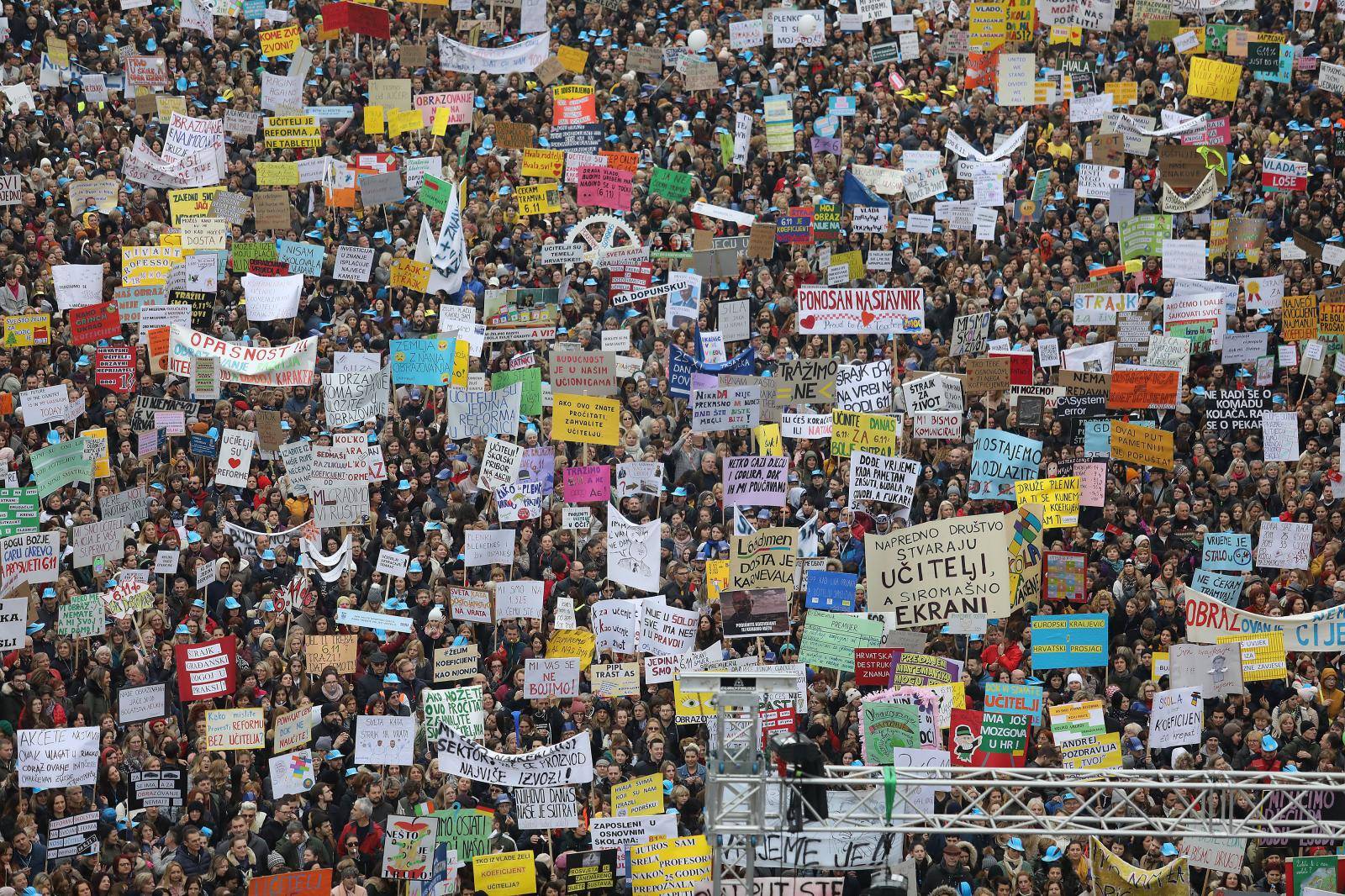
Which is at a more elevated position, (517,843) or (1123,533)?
(1123,533)

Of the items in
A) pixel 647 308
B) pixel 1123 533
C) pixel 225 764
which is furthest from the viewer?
pixel 647 308

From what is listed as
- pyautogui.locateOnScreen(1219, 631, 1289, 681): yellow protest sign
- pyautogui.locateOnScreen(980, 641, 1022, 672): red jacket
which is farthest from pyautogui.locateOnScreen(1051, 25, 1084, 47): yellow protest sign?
pyautogui.locateOnScreen(1219, 631, 1289, 681): yellow protest sign

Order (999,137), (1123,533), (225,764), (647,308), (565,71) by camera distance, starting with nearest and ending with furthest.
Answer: (225,764)
(1123,533)
(647,308)
(999,137)
(565,71)

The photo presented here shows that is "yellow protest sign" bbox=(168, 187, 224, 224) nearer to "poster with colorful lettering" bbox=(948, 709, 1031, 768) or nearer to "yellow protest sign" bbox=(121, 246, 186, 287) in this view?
"yellow protest sign" bbox=(121, 246, 186, 287)

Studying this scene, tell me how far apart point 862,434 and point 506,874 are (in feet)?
17.4

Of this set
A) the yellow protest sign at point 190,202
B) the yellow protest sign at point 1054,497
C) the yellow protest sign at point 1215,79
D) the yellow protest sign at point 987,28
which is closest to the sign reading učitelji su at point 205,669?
the yellow protest sign at point 1054,497

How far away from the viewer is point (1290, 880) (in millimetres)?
13766

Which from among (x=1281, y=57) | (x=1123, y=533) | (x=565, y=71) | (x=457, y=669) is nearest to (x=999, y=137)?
(x=1281, y=57)

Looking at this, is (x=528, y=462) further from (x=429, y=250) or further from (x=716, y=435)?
(x=429, y=250)

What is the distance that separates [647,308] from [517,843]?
686 cm

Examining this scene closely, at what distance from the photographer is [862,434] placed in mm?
17719

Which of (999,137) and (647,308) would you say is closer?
(647,308)

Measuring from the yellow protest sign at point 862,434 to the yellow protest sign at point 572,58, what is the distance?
25.7 feet

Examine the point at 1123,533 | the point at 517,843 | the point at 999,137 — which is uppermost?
the point at 999,137
